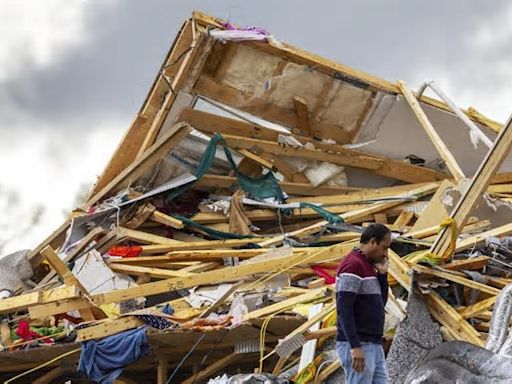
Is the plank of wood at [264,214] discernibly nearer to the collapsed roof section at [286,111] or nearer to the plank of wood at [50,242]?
the collapsed roof section at [286,111]

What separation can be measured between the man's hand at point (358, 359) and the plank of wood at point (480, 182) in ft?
8.77

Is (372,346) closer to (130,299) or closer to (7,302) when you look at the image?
(130,299)

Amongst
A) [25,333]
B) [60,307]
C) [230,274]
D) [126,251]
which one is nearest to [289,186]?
[126,251]

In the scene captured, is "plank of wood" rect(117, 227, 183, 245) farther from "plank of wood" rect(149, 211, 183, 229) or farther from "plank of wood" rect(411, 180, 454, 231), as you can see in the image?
"plank of wood" rect(411, 180, 454, 231)

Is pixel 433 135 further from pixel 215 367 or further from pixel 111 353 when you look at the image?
pixel 111 353

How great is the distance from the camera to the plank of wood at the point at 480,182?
712cm

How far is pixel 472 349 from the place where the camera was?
4832mm

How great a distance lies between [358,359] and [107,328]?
3447mm

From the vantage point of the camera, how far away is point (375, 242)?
5.19 metres

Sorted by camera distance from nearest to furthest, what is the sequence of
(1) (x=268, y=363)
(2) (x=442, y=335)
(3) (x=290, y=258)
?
(2) (x=442, y=335) < (1) (x=268, y=363) < (3) (x=290, y=258)

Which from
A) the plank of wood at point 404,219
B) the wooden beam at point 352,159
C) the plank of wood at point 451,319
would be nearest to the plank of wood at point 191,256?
the plank of wood at point 404,219

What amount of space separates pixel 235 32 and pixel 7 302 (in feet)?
16.8

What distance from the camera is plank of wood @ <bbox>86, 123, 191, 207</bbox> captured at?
1114 cm

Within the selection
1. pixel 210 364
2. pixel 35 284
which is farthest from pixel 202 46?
pixel 210 364
